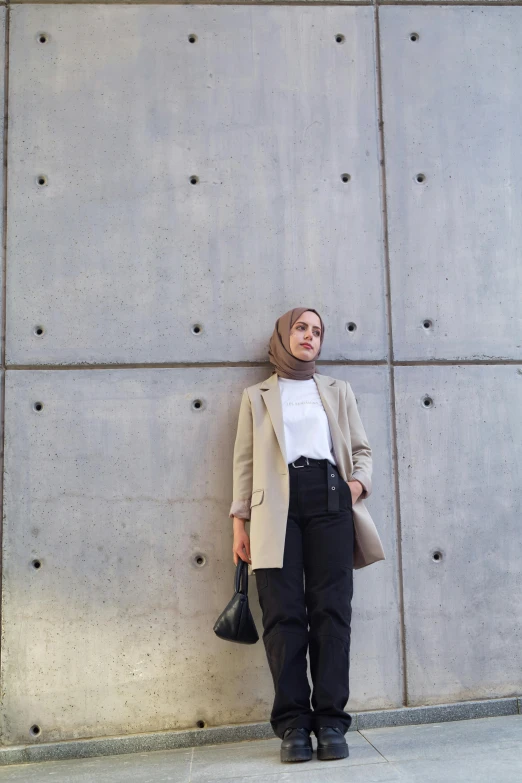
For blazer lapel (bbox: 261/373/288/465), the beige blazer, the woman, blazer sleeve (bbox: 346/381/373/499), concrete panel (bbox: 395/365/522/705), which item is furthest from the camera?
concrete panel (bbox: 395/365/522/705)

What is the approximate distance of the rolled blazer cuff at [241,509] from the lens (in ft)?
12.3

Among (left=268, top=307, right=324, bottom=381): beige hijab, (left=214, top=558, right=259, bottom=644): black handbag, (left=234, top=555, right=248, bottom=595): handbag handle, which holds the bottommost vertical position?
(left=214, top=558, right=259, bottom=644): black handbag

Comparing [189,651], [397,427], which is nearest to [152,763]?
[189,651]

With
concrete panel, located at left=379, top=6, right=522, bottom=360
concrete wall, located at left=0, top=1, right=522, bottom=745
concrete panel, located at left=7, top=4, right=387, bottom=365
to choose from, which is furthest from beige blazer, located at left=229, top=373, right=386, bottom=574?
concrete panel, located at left=379, top=6, right=522, bottom=360

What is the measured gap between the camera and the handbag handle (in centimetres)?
375

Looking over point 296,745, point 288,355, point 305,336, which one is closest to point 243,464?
point 288,355

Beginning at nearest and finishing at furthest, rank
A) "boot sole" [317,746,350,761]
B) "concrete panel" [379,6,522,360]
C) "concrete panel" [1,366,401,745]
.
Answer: "boot sole" [317,746,350,761]
"concrete panel" [1,366,401,745]
"concrete panel" [379,6,522,360]

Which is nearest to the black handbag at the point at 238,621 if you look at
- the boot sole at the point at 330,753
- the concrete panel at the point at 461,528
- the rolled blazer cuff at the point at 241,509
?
the rolled blazer cuff at the point at 241,509

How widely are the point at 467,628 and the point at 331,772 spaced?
4.05 ft

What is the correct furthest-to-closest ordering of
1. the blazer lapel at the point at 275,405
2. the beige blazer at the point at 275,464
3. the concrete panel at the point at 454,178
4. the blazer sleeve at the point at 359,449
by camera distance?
the concrete panel at the point at 454,178 < the blazer sleeve at the point at 359,449 < the blazer lapel at the point at 275,405 < the beige blazer at the point at 275,464

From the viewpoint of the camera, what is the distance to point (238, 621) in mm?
3680

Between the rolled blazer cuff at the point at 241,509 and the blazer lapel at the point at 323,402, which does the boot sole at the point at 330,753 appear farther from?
the blazer lapel at the point at 323,402

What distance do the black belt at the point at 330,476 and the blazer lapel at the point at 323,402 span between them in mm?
76

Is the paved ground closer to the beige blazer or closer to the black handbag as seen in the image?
the black handbag
